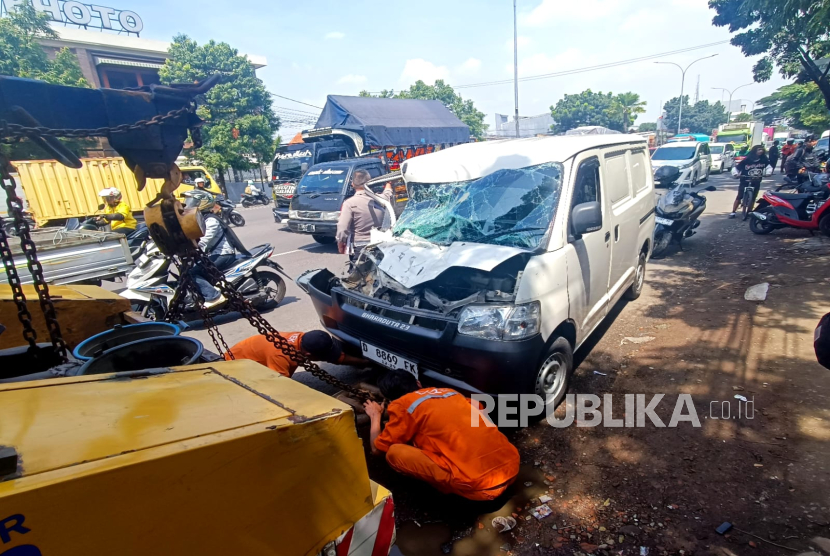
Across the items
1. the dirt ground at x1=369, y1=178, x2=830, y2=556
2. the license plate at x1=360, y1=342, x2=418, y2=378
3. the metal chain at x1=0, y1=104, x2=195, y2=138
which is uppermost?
the metal chain at x1=0, y1=104, x2=195, y2=138

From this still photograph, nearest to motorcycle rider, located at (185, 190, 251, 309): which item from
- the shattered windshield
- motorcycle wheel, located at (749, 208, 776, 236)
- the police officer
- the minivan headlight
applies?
the police officer

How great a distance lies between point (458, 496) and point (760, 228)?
8679mm

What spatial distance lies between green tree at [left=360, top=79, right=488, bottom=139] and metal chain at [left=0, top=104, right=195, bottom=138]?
36.8 metres

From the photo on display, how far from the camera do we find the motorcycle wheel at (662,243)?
7.41 metres

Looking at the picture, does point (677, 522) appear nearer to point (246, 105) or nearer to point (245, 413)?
point (245, 413)

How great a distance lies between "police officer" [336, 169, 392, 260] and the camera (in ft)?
18.9

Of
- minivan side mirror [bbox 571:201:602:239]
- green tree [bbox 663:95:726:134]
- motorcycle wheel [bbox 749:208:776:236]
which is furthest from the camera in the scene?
green tree [bbox 663:95:726:134]

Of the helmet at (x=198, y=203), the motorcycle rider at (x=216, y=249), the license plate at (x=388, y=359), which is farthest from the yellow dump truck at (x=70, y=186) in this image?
the license plate at (x=388, y=359)

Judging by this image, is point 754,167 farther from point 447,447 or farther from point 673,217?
point 447,447

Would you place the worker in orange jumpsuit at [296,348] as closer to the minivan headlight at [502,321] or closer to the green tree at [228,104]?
the minivan headlight at [502,321]

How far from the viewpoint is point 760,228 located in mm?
8109

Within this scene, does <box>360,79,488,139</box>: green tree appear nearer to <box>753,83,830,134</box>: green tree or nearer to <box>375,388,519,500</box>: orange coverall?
<box>753,83,830,134</box>: green tree

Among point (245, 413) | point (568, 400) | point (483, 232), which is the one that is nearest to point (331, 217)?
point (483, 232)

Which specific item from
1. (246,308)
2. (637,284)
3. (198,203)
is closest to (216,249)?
(198,203)
